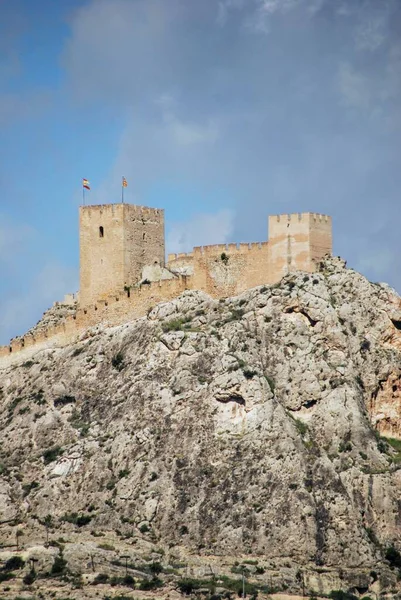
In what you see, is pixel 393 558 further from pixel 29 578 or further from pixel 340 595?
pixel 29 578

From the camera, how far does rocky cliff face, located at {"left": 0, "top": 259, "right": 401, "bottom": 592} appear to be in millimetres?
93188

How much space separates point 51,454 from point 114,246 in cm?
1438

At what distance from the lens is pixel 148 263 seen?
4323 inches

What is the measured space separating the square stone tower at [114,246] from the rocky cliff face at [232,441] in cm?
394

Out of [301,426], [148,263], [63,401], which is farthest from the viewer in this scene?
[148,263]

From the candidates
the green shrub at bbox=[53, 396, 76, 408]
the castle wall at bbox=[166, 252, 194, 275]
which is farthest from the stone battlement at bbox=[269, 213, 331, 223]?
the green shrub at bbox=[53, 396, 76, 408]

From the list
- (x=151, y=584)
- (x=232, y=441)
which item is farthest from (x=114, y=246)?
(x=151, y=584)

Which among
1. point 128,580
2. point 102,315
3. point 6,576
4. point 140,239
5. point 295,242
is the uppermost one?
point 140,239

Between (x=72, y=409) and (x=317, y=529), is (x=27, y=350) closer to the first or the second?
(x=72, y=409)

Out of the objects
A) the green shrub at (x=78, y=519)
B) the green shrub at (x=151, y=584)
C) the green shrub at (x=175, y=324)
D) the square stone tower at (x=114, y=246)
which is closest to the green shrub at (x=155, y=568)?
the green shrub at (x=151, y=584)

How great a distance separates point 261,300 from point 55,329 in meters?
15.3

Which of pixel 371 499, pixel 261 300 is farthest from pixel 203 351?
pixel 371 499

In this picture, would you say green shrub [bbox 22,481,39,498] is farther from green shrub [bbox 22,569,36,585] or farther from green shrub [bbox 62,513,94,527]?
green shrub [bbox 22,569,36,585]

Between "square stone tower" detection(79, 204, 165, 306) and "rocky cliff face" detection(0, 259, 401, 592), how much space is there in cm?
394
